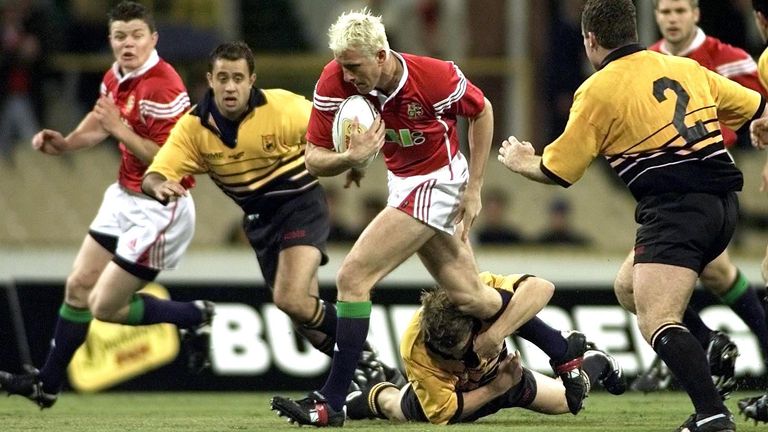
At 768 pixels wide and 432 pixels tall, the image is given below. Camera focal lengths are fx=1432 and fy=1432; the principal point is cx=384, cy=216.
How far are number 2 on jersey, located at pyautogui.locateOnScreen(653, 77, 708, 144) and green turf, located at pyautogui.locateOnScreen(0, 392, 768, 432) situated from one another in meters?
1.51

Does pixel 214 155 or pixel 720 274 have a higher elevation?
pixel 214 155

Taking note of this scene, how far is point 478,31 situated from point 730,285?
7.90 meters

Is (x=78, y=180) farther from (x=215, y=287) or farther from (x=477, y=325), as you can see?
(x=477, y=325)

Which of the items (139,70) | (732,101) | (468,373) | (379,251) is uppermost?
(732,101)

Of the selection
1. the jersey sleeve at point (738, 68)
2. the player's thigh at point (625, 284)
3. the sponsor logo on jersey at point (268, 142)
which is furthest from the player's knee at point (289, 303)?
the jersey sleeve at point (738, 68)

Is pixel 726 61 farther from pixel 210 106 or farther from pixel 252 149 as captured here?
pixel 210 106

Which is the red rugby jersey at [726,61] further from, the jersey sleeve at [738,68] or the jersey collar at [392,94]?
the jersey collar at [392,94]

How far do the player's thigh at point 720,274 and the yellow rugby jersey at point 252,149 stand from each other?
250 cm

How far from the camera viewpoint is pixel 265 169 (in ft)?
27.7

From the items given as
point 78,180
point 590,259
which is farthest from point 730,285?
point 78,180

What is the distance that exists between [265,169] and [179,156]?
1.94 feet

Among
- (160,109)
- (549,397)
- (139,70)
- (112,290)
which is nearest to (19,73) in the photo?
(139,70)

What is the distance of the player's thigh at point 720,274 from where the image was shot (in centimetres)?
873

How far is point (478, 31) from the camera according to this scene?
1622 centimetres
